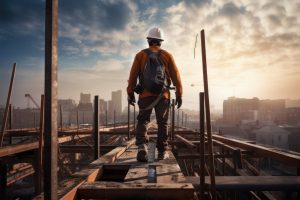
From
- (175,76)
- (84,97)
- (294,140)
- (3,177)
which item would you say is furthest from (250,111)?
(84,97)

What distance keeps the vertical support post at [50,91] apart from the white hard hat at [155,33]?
8.62ft

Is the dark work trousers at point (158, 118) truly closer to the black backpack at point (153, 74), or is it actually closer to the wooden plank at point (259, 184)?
the black backpack at point (153, 74)

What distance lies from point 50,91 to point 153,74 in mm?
2500

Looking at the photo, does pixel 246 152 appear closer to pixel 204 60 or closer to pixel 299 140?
pixel 204 60

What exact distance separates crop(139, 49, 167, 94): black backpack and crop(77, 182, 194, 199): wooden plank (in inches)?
78.5

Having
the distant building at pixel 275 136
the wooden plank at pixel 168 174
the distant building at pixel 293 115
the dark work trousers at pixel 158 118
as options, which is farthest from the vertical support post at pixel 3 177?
the distant building at pixel 293 115

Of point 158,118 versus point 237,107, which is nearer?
point 158,118

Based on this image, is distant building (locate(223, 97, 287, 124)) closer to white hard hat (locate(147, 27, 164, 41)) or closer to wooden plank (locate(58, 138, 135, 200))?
white hard hat (locate(147, 27, 164, 41))

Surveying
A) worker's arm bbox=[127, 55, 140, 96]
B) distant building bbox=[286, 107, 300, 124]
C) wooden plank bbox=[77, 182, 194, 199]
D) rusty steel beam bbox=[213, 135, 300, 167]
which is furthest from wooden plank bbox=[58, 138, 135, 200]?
distant building bbox=[286, 107, 300, 124]

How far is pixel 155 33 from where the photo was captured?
397 centimetres

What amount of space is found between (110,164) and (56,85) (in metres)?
1.88

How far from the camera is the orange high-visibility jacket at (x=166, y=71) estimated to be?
12.6 feet

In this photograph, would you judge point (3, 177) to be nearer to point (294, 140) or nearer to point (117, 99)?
point (294, 140)

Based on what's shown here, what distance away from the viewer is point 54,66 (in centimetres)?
140
